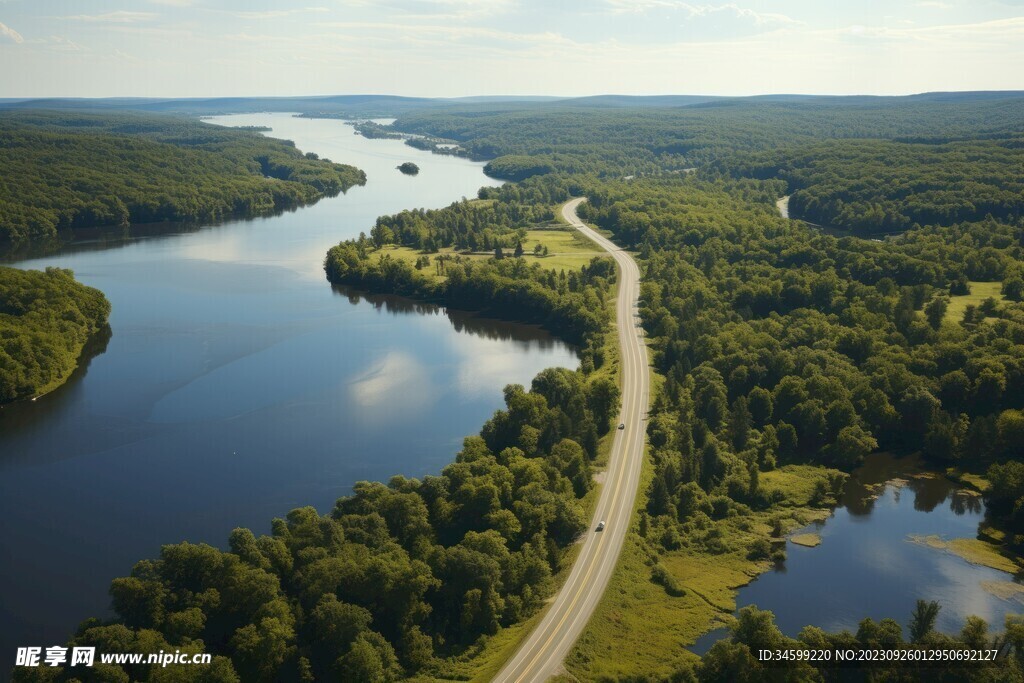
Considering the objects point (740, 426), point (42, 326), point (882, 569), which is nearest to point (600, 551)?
point (882, 569)

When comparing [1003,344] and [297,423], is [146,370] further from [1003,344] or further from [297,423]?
[1003,344]

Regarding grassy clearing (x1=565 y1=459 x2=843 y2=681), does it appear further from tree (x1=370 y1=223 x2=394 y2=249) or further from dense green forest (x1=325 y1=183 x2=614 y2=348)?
tree (x1=370 y1=223 x2=394 y2=249)

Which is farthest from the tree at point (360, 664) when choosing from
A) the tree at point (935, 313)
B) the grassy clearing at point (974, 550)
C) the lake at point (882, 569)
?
the tree at point (935, 313)

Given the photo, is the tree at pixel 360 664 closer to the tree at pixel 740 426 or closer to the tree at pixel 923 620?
the tree at pixel 923 620

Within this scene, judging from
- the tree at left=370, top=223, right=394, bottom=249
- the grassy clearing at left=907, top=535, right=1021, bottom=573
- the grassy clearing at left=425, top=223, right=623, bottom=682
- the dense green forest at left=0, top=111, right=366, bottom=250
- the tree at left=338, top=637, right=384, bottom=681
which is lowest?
the grassy clearing at left=907, top=535, right=1021, bottom=573

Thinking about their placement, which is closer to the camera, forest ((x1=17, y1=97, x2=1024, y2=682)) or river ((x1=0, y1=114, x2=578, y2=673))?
forest ((x1=17, y1=97, x2=1024, y2=682))

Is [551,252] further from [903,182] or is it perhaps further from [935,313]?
[903,182]

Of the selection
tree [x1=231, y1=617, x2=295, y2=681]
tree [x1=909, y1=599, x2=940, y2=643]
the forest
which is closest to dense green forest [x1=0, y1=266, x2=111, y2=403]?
the forest
